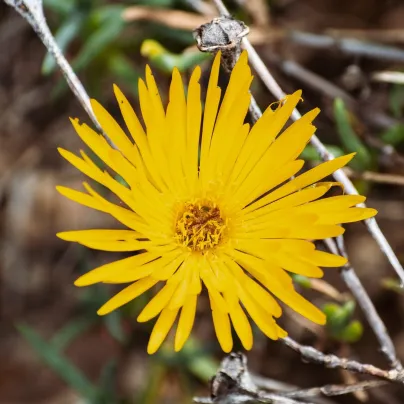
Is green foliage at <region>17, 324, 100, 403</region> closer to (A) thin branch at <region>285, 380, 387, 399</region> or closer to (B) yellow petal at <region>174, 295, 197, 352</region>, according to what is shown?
(A) thin branch at <region>285, 380, 387, 399</region>

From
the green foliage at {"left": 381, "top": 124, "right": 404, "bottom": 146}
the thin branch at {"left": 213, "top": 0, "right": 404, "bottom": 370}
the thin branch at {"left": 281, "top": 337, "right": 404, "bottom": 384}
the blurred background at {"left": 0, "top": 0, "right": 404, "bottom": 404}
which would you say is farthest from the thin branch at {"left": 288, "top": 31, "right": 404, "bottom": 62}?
the thin branch at {"left": 281, "top": 337, "right": 404, "bottom": 384}

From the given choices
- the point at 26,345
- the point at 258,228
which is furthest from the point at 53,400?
the point at 258,228

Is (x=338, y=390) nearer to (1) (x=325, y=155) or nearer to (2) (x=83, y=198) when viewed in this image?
(1) (x=325, y=155)

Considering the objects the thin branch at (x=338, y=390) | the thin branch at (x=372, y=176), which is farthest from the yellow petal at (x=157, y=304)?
the thin branch at (x=372, y=176)

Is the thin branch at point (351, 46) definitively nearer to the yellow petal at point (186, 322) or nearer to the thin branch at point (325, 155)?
the thin branch at point (325, 155)

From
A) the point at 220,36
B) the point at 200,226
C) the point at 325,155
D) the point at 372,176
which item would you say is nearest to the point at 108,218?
the point at 200,226
